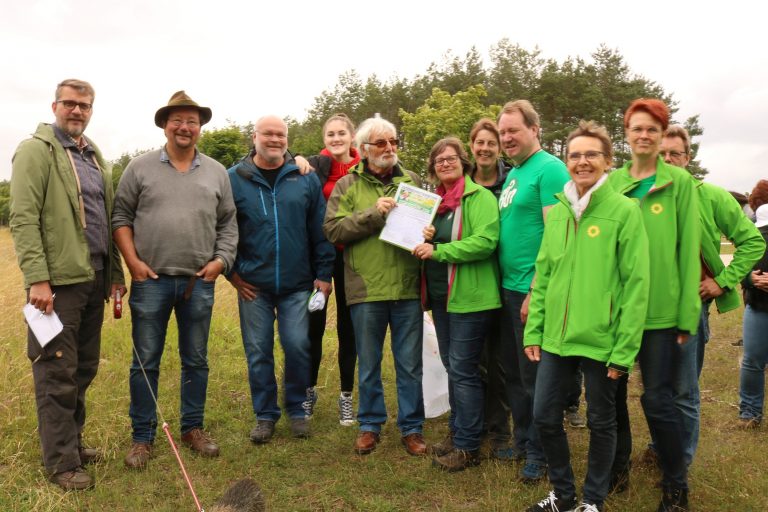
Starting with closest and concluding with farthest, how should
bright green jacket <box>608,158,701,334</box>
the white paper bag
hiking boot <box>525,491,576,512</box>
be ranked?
bright green jacket <box>608,158,701,334</box>
hiking boot <box>525,491,576,512</box>
the white paper bag

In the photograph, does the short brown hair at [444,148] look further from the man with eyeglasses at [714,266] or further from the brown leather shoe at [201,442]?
the brown leather shoe at [201,442]

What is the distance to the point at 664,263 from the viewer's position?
344cm

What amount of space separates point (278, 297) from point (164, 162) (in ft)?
4.53

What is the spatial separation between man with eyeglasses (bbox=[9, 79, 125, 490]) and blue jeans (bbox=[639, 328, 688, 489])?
3629 mm

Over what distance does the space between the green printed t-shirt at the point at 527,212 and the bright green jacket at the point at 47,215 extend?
2.89 metres

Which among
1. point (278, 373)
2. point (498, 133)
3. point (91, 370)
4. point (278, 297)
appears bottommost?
point (278, 373)

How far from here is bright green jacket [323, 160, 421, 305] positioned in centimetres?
473

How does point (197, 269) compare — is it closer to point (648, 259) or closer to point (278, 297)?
point (278, 297)

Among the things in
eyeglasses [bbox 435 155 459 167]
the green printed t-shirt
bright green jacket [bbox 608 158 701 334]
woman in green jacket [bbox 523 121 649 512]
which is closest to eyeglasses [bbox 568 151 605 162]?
woman in green jacket [bbox 523 121 649 512]

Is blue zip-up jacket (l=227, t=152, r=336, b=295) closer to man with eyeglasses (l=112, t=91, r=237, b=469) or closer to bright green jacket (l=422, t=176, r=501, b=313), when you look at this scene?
man with eyeglasses (l=112, t=91, r=237, b=469)

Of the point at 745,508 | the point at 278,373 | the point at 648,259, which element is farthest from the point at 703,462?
the point at 278,373

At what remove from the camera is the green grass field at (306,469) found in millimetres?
4055

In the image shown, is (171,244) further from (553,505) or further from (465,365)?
(553,505)

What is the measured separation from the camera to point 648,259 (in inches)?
130
